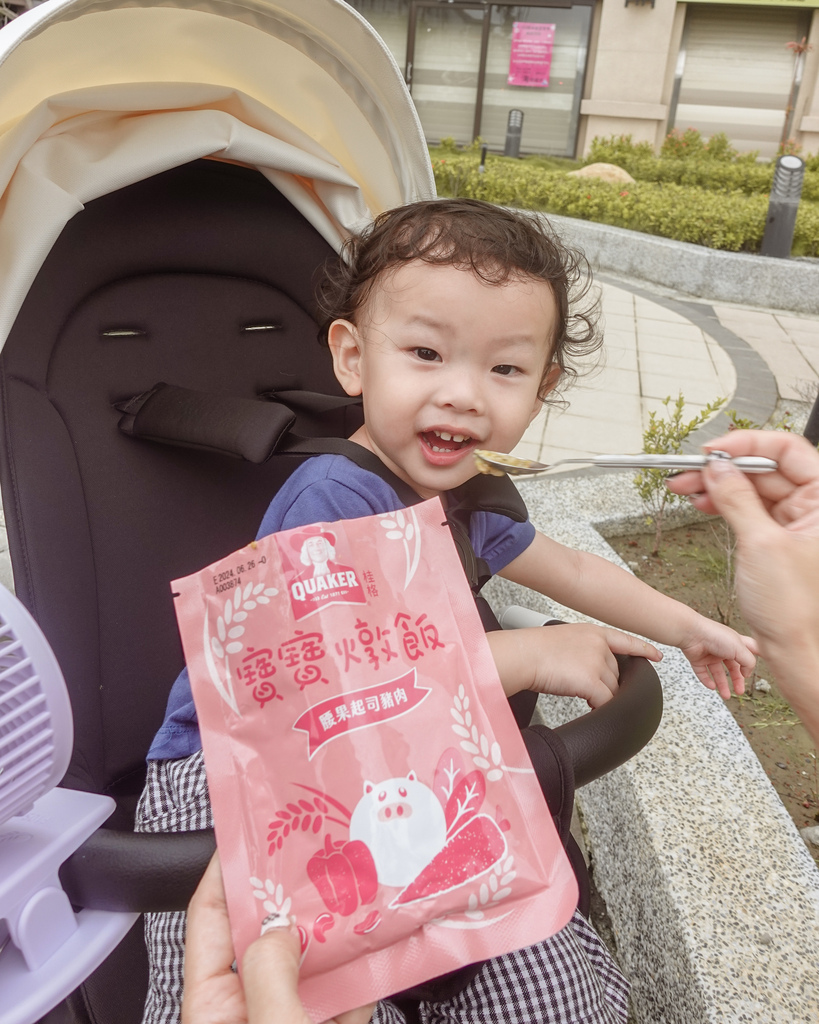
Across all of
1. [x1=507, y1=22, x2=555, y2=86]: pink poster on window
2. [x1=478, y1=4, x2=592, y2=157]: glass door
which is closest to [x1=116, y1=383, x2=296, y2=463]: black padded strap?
[x1=478, y1=4, x2=592, y2=157]: glass door

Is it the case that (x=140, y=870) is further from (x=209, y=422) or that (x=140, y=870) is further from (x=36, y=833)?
(x=209, y=422)

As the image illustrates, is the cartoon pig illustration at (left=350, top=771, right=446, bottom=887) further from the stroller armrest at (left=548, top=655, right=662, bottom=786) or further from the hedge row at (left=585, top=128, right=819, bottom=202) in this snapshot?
the hedge row at (left=585, top=128, right=819, bottom=202)

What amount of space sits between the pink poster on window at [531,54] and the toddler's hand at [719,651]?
11766 millimetres

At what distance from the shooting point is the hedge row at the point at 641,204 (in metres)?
6.11

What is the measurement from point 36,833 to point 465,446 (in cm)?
66

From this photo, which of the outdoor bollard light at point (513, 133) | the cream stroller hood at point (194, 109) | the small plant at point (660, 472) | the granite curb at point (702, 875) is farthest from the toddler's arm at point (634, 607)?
the outdoor bollard light at point (513, 133)

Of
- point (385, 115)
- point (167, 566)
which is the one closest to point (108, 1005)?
point (167, 566)

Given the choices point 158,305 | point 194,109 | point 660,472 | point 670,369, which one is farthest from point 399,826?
point 670,369

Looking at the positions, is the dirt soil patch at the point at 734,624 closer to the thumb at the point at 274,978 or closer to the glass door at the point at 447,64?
the thumb at the point at 274,978

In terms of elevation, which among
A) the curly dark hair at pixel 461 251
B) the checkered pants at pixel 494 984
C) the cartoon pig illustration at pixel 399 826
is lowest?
the checkered pants at pixel 494 984

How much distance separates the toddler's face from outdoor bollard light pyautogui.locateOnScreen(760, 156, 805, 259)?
17.9 ft

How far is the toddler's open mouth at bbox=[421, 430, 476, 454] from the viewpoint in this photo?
41.9 inches

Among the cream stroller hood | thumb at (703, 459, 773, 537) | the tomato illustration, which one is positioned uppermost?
the cream stroller hood

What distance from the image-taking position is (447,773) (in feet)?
2.26
